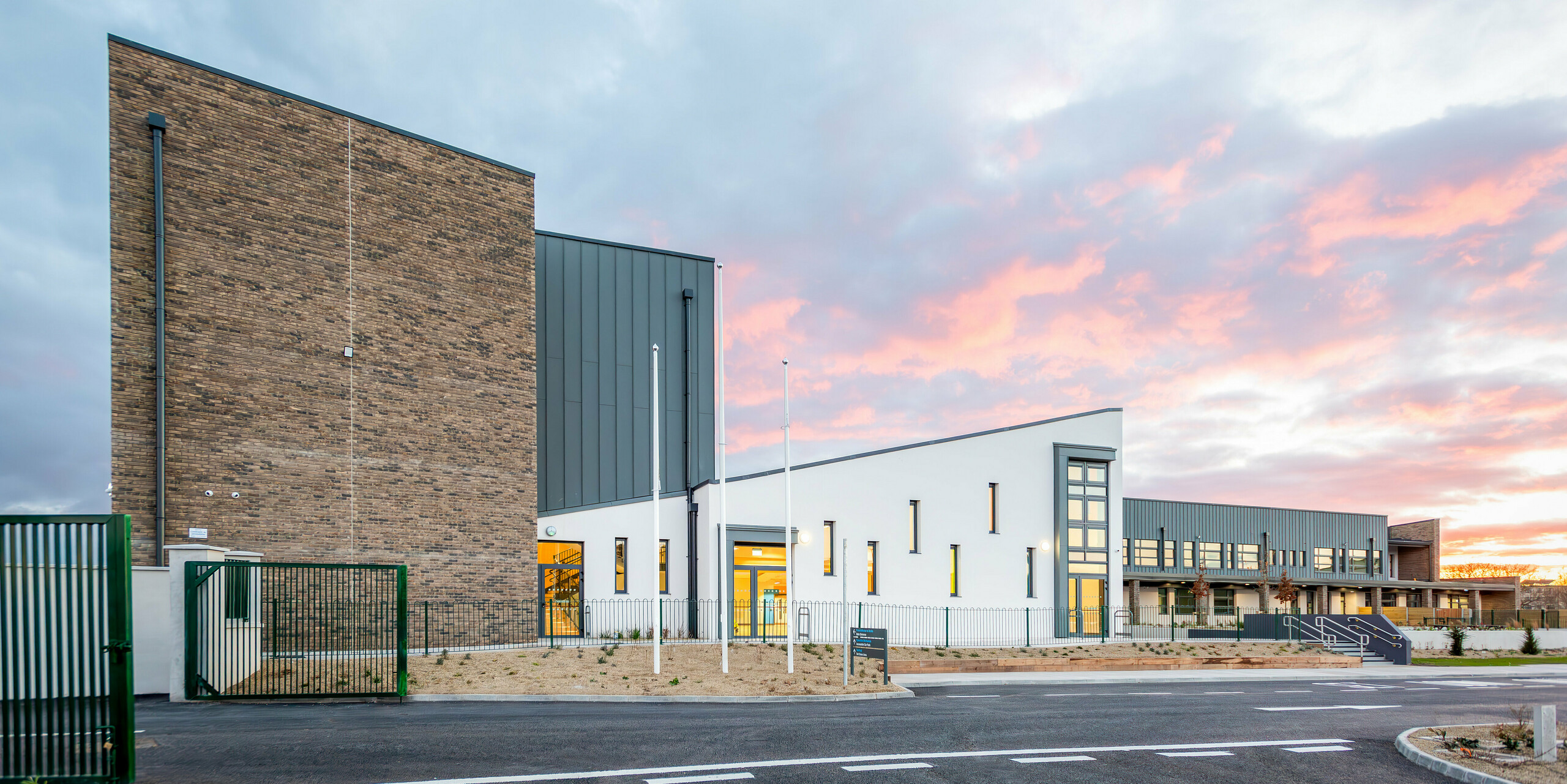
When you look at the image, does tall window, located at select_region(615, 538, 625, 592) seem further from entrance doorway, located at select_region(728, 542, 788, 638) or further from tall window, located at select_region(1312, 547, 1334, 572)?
tall window, located at select_region(1312, 547, 1334, 572)

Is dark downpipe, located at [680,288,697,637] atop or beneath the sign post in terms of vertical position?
atop

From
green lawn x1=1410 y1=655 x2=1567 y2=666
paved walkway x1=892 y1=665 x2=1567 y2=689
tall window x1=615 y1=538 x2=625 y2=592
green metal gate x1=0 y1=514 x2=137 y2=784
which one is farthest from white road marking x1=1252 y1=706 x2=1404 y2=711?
green lawn x1=1410 y1=655 x2=1567 y2=666

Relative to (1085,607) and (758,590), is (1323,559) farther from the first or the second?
(758,590)

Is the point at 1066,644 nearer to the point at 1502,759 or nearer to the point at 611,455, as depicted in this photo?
the point at 611,455

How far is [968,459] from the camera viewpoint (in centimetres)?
3447

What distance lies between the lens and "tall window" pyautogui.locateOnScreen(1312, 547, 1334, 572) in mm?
62281

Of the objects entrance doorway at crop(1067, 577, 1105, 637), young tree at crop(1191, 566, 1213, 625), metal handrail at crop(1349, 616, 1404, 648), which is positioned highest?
entrance doorway at crop(1067, 577, 1105, 637)

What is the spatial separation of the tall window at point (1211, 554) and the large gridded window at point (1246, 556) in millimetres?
1349

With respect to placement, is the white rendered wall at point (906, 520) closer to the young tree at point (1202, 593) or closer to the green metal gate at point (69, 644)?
the young tree at point (1202, 593)

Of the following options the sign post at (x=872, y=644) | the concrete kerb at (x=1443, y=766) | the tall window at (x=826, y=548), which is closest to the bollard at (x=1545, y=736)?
the concrete kerb at (x=1443, y=766)

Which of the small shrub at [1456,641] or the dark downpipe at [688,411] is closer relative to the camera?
the dark downpipe at [688,411]

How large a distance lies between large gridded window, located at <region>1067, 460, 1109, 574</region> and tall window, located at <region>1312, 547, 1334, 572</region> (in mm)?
33629

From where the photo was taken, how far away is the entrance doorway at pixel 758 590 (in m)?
30.3

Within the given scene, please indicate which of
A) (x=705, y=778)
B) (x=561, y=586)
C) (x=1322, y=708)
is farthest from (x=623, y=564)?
(x=705, y=778)
